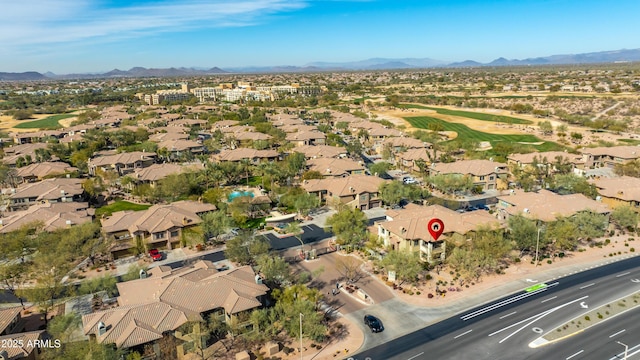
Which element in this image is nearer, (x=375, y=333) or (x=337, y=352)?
(x=337, y=352)

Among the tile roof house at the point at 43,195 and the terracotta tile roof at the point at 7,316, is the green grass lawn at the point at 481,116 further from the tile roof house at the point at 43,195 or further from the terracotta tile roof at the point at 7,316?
the terracotta tile roof at the point at 7,316

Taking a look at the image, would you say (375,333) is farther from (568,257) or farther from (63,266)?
(63,266)

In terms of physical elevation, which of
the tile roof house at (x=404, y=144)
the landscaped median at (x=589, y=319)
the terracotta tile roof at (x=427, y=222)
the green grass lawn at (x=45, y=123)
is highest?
the green grass lawn at (x=45, y=123)

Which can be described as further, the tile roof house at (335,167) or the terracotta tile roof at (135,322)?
the tile roof house at (335,167)

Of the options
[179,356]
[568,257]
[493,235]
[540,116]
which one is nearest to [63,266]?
[179,356]

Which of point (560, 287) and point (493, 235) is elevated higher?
point (493, 235)

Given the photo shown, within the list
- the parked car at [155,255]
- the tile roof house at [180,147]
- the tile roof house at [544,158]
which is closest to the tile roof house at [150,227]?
the parked car at [155,255]

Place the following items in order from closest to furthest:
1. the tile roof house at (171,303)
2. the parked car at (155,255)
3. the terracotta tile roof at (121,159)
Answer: the tile roof house at (171,303)
the parked car at (155,255)
the terracotta tile roof at (121,159)

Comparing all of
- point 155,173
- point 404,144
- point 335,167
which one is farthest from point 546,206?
point 155,173
